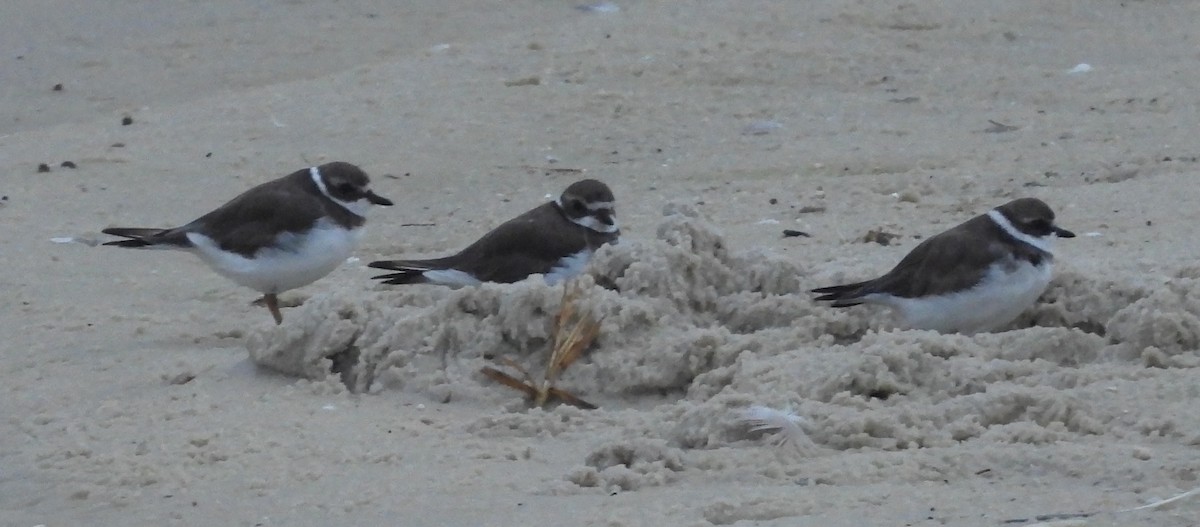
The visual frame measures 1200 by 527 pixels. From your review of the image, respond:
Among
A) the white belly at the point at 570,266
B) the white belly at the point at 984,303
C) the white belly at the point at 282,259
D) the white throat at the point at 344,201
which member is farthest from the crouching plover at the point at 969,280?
the white throat at the point at 344,201

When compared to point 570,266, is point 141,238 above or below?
above

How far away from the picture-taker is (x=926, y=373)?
4.44 m

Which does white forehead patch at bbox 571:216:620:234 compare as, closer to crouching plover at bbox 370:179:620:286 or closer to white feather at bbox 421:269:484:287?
crouching plover at bbox 370:179:620:286

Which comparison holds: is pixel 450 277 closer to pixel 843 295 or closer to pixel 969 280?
pixel 843 295

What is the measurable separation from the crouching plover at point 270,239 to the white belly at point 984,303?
85.3 inches

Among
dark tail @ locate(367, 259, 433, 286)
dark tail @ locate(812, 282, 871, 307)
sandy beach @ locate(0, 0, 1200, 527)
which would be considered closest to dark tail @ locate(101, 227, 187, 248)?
sandy beach @ locate(0, 0, 1200, 527)

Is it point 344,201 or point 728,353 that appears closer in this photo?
point 728,353

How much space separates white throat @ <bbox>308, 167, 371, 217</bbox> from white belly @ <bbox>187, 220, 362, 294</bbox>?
0.22 m

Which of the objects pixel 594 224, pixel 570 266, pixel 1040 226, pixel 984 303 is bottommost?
pixel 570 266

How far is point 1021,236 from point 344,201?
100 inches

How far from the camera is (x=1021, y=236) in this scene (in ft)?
18.3

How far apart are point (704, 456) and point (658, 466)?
0.43 feet

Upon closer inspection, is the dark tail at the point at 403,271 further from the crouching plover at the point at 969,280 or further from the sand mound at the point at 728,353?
the crouching plover at the point at 969,280

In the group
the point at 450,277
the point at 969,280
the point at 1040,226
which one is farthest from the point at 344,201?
the point at 1040,226
